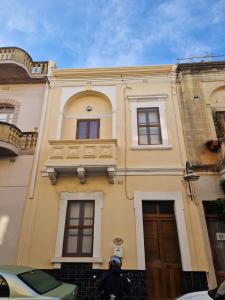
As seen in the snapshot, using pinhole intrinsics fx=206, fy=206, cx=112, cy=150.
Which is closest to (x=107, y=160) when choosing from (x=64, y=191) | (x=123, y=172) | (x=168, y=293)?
(x=123, y=172)

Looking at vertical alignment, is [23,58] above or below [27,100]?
above

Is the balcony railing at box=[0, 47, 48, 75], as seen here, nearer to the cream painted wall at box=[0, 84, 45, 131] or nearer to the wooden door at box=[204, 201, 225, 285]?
the cream painted wall at box=[0, 84, 45, 131]

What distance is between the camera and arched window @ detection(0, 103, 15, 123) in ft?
31.1

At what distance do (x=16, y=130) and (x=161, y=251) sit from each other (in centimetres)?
713

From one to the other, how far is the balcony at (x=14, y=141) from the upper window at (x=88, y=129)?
1.89m

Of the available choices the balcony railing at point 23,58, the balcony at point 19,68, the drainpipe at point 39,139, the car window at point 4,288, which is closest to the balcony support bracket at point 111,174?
the drainpipe at point 39,139

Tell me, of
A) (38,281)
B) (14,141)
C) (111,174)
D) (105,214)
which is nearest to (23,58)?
(14,141)

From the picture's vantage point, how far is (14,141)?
27.0 feet

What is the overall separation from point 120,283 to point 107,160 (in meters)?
4.07

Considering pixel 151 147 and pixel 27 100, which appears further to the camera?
pixel 27 100

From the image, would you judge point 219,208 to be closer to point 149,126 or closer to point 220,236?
point 220,236

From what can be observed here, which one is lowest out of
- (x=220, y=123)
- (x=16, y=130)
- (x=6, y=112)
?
(x=16, y=130)

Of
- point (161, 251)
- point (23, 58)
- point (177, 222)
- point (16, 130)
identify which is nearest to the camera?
point (161, 251)

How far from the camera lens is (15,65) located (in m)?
9.48
